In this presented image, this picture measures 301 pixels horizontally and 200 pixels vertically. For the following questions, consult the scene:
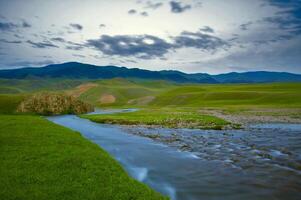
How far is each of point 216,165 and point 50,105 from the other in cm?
9017

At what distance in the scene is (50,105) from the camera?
10219 centimetres

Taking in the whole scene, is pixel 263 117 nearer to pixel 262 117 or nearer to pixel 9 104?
pixel 262 117

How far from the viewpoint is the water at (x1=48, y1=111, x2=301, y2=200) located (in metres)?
17.7

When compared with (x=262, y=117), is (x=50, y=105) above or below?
below

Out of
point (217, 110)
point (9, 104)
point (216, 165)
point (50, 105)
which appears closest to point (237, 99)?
point (217, 110)

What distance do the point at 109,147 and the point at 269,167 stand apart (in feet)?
64.4

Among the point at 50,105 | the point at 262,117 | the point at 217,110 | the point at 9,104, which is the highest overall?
the point at 262,117

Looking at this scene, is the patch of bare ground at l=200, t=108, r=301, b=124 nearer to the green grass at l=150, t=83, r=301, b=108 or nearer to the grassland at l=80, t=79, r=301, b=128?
the grassland at l=80, t=79, r=301, b=128

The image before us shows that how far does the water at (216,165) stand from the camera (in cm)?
1772

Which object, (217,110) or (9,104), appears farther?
(9,104)

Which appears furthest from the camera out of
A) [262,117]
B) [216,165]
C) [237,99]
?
[237,99]

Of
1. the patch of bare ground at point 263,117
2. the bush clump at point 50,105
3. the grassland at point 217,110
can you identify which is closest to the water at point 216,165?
the grassland at point 217,110

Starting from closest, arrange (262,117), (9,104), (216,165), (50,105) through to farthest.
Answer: (216,165) → (262,117) → (50,105) → (9,104)

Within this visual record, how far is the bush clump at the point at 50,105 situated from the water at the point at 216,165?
69197 mm
